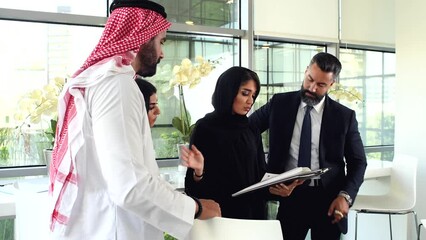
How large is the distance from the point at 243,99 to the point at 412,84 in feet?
6.86

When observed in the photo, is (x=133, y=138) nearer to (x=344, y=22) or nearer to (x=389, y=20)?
(x=344, y=22)

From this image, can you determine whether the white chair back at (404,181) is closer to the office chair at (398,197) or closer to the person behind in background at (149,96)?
the office chair at (398,197)

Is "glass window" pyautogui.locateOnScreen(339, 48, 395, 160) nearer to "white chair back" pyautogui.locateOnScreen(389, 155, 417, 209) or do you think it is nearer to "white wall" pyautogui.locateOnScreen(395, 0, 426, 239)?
"white wall" pyautogui.locateOnScreen(395, 0, 426, 239)

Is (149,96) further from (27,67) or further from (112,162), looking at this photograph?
(112,162)

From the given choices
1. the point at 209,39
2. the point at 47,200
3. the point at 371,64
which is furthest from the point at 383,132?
the point at 47,200

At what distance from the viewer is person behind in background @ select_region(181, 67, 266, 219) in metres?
2.02

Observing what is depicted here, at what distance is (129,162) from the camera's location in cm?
116

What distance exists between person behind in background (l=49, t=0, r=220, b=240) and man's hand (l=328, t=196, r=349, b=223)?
1097mm

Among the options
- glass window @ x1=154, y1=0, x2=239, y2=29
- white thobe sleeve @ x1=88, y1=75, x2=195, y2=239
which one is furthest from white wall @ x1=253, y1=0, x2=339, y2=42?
white thobe sleeve @ x1=88, y1=75, x2=195, y2=239

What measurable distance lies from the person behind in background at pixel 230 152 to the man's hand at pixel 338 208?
36 centimetres

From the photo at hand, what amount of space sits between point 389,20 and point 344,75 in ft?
2.50

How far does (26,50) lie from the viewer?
3197mm

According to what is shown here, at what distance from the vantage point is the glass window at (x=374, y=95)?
15.5 ft

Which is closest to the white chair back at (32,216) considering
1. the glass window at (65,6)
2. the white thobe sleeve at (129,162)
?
the white thobe sleeve at (129,162)
